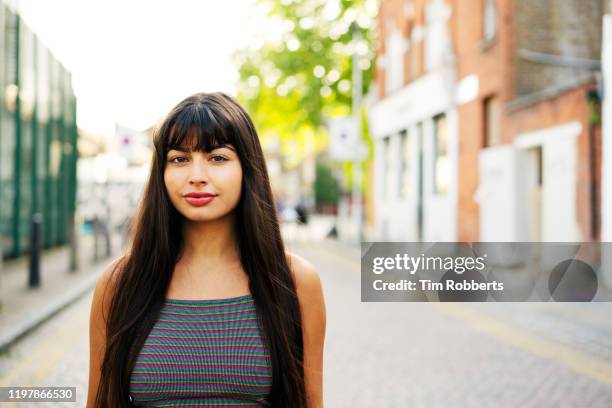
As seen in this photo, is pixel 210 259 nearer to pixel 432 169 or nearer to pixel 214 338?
pixel 214 338

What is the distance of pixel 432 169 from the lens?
2367 centimetres

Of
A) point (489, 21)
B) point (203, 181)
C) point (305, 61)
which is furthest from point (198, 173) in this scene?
→ point (305, 61)

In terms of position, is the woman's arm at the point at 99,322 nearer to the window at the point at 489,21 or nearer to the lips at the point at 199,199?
the lips at the point at 199,199

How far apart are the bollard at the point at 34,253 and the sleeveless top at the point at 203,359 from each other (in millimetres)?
9637

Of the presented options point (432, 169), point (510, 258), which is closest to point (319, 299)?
point (510, 258)

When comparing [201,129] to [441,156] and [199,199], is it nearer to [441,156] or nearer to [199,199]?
[199,199]

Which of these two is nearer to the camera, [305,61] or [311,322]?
[311,322]

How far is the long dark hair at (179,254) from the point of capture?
203cm

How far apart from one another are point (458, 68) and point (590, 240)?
8778 mm

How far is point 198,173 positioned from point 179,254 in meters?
0.25

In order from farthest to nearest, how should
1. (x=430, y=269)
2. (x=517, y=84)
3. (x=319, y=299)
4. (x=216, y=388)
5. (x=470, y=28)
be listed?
(x=470, y=28)
(x=517, y=84)
(x=430, y=269)
(x=319, y=299)
(x=216, y=388)

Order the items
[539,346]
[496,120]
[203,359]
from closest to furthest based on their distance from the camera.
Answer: [203,359] → [539,346] → [496,120]

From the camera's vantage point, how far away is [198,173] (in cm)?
200

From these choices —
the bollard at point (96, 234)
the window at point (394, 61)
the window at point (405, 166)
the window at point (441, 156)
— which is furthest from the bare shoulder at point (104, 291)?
the window at point (394, 61)
